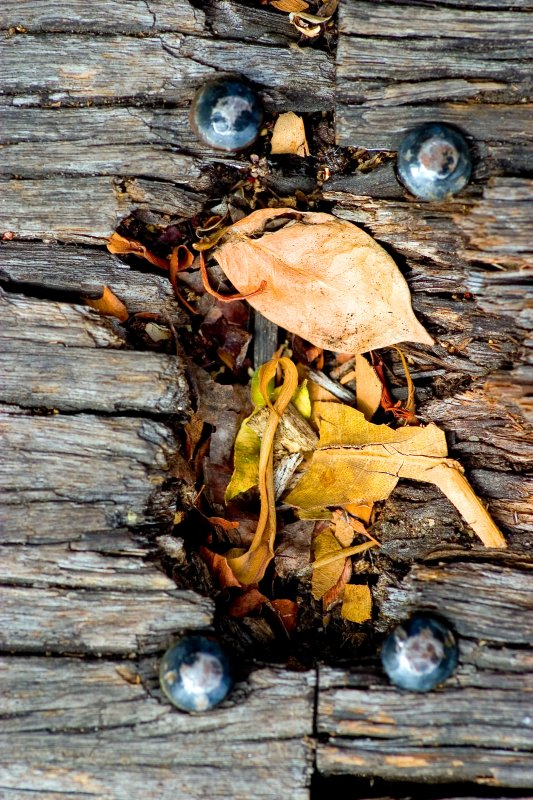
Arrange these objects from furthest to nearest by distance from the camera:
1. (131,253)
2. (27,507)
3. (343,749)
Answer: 1. (131,253)
2. (27,507)
3. (343,749)

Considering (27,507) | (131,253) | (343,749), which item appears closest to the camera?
(343,749)

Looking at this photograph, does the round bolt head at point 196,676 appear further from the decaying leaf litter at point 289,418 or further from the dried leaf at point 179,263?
the dried leaf at point 179,263

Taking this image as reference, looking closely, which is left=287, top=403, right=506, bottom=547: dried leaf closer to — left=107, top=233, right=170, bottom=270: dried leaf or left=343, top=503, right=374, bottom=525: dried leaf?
left=343, top=503, right=374, bottom=525: dried leaf

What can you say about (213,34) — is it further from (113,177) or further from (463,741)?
(463,741)

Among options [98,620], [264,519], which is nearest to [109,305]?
[264,519]

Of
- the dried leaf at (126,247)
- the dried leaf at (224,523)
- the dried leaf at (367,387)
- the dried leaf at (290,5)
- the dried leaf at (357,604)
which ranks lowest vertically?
the dried leaf at (357,604)

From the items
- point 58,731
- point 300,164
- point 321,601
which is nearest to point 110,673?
point 58,731

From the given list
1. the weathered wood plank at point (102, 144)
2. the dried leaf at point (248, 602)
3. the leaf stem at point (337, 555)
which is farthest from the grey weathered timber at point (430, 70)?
the dried leaf at point (248, 602)

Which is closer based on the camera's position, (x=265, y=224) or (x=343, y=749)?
(x=343, y=749)

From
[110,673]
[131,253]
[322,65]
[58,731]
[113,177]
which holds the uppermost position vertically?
[322,65]
